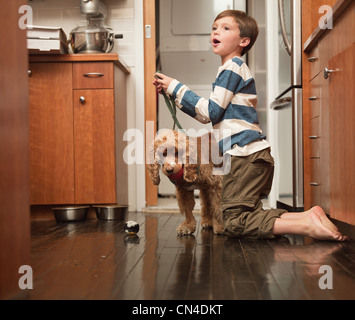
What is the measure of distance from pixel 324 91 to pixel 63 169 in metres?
1.61

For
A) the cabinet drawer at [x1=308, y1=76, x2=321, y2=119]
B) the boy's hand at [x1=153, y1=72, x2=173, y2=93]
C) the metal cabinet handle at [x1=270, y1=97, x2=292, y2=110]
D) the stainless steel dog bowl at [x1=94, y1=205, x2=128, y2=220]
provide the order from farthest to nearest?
the stainless steel dog bowl at [x1=94, y1=205, x2=128, y2=220] < the metal cabinet handle at [x1=270, y1=97, x2=292, y2=110] < the cabinet drawer at [x1=308, y1=76, x2=321, y2=119] < the boy's hand at [x1=153, y1=72, x2=173, y2=93]

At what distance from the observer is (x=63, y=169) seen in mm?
2867

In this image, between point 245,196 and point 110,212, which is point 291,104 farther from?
point 110,212

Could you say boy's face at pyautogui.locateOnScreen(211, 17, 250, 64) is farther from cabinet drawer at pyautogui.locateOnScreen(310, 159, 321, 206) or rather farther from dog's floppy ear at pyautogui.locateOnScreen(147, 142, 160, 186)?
cabinet drawer at pyautogui.locateOnScreen(310, 159, 321, 206)

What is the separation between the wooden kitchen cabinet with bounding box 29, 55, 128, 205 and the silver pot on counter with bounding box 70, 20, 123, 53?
0.18 m

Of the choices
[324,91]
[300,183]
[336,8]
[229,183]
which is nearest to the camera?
[336,8]

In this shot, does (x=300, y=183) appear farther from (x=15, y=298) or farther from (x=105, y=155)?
(x=15, y=298)

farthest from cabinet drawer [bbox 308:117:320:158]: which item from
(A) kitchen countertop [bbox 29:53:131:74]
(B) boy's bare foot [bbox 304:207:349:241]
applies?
(A) kitchen countertop [bbox 29:53:131:74]

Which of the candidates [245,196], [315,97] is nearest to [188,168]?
[245,196]

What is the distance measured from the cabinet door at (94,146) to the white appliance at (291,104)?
1.07 meters

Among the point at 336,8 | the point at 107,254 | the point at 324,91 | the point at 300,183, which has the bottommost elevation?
the point at 107,254

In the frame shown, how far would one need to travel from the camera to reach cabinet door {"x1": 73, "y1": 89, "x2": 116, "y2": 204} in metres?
2.88

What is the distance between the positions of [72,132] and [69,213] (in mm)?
508
